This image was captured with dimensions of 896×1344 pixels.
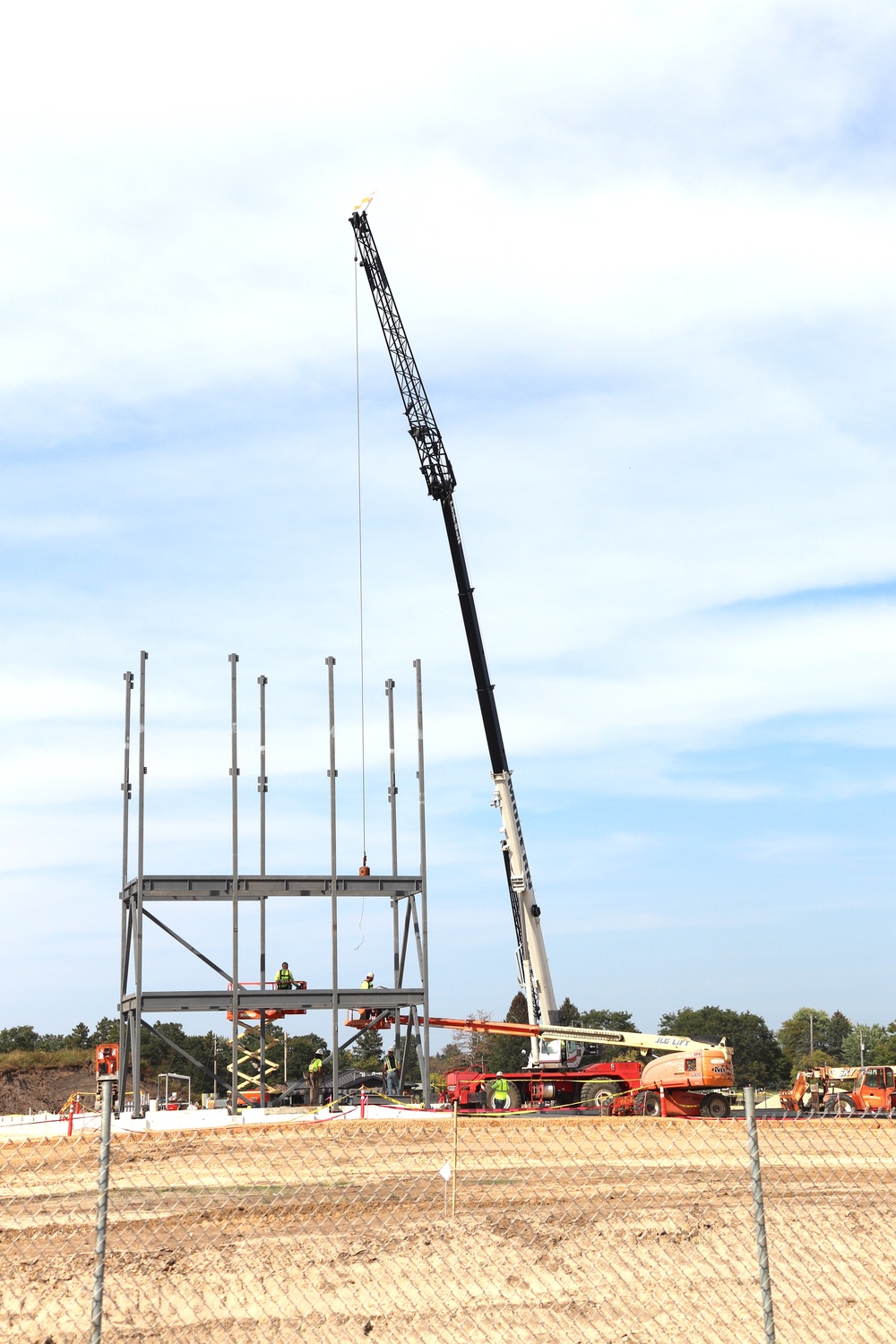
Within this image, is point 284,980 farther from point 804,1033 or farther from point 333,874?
point 804,1033

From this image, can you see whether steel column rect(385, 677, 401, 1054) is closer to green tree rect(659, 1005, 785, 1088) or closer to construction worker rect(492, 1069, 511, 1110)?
construction worker rect(492, 1069, 511, 1110)

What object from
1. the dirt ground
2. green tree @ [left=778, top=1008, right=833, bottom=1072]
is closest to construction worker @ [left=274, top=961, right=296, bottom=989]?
the dirt ground

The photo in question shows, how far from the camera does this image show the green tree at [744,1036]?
88.3 meters

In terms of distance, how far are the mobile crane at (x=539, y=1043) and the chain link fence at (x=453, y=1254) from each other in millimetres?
13463

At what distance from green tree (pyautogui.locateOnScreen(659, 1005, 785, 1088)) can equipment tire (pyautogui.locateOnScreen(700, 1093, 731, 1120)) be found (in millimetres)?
54305

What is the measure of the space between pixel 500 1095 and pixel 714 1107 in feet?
16.7

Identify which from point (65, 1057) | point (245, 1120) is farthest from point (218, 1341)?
point (65, 1057)

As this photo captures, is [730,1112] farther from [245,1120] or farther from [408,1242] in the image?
[408,1242]

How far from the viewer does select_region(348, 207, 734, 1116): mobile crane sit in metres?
32.7

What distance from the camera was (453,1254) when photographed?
1172cm

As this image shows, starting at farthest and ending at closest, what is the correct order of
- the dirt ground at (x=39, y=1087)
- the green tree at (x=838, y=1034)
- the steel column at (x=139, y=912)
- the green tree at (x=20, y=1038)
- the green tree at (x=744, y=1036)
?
the green tree at (x=838, y=1034) → the green tree at (x=744, y=1036) → the green tree at (x=20, y=1038) → the dirt ground at (x=39, y=1087) → the steel column at (x=139, y=912)

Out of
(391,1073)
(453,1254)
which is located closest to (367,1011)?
(391,1073)

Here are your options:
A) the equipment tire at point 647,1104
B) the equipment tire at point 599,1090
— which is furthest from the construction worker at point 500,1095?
the equipment tire at point 647,1104

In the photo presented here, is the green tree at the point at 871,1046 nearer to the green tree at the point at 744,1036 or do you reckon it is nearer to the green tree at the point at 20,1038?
the green tree at the point at 744,1036
